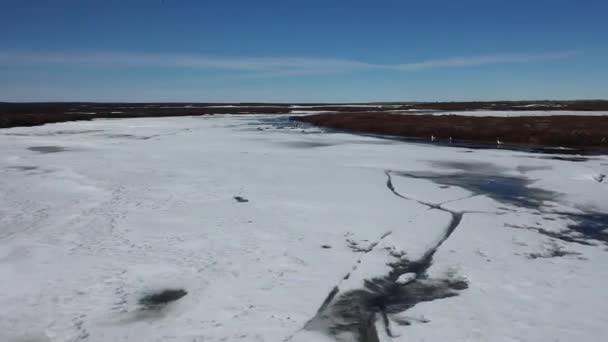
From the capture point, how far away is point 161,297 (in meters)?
5.46

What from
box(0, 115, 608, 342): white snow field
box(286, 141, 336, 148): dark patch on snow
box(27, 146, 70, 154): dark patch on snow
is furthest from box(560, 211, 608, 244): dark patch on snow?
box(27, 146, 70, 154): dark patch on snow

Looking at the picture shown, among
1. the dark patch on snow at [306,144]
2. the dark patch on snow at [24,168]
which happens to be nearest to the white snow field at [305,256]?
the dark patch on snow at [24,168]

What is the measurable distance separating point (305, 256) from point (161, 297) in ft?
7.38

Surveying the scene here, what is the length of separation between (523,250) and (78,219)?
790 centimetres

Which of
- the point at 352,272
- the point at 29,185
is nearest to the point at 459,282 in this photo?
the point at 352,272

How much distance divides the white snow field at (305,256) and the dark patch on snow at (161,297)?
0.22ft

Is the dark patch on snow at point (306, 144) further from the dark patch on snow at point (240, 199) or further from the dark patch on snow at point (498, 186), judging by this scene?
the dark patch on snow at point (240, 199)

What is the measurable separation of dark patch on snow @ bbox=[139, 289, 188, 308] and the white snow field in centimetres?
7

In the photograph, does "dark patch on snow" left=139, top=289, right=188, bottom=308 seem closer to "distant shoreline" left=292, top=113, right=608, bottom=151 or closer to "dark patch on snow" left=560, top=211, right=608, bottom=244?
"dark patch on snow" left=560, top=211, right=608, bottom=244

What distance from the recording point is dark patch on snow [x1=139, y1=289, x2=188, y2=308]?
17.3 ft

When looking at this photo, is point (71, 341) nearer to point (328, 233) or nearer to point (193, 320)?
point (193, 320)

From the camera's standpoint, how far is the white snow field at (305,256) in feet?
15.6

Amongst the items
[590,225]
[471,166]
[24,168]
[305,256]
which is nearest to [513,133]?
[471,166]

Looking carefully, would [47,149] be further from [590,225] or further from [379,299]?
[590,225]
